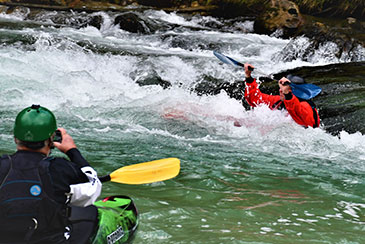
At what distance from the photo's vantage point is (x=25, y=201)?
6.57 ft

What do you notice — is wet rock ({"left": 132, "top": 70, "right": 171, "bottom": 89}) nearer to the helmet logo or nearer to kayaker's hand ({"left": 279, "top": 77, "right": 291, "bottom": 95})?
kayaker's hand ({"left": 279, "top": 77, "right": 291, "bottom": 95})

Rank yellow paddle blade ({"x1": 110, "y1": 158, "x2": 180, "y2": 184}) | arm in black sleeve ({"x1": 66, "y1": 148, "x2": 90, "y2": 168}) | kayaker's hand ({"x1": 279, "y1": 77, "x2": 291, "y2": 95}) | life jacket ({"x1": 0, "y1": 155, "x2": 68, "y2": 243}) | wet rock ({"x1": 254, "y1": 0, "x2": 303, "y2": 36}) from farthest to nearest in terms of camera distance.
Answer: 1. wet rock ({"x1": 254, "y1": 0, "x2": 303, "y2": 36})
2. kayaker's hand ({"x1": 279, "y1": 77, "x2": 291, "y2": 95})
3. yellow paddle blade ({"x1": 110, "y1": 158, "x2": 180, "y2": 184})
4. arm in black sleeve ({"x1": 66, "y1": 148, "x2": 90, "y2": 168})
5. life jacket ({"x1": 0, "y1": 155, "x2": 68, "y2": 243})

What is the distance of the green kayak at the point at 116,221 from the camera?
254 cm

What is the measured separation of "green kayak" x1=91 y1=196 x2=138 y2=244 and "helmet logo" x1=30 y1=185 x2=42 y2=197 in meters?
0.55

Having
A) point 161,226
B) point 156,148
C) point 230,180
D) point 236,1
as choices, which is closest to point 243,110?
point 156,148

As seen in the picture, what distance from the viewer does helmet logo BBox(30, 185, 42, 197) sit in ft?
6.59

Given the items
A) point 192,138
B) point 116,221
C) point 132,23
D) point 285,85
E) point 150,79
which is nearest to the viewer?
point 116,221

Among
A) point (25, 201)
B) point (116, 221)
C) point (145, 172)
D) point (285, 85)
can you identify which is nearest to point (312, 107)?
point (285, 85)

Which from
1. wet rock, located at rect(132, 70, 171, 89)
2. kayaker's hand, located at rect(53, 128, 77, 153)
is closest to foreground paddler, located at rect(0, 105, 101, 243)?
kayaker's hand, located at rect(53, 128, 77, 153)

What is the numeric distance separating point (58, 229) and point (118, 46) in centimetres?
962

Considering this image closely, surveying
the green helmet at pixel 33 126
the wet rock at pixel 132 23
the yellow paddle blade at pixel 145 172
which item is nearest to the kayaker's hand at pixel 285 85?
the yellow paddle blade at pixel 145 172

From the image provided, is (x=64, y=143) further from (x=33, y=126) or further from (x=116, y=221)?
(x=116, y=221)

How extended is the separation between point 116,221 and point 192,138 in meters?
3.54

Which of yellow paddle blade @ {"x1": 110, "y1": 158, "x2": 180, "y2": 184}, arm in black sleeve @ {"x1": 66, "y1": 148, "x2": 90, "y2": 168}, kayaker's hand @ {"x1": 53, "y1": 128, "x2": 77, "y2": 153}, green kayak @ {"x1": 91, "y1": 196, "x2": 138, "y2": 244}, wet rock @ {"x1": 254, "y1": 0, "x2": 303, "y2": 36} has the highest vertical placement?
wet rock @ {"x1": 254, "y1": 0, "x2": 303, "y2": 36}
